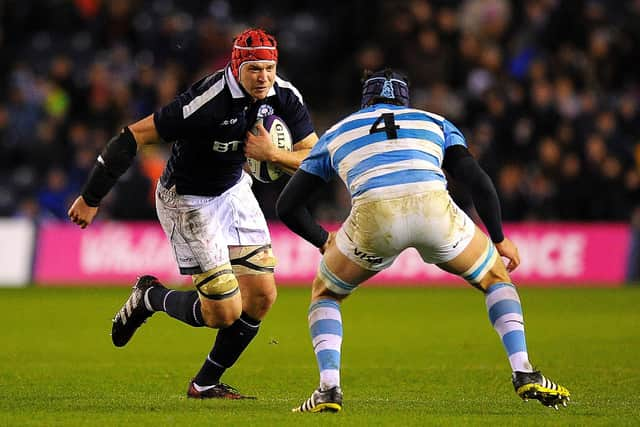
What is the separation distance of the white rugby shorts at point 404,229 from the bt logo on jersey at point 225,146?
4.45 ft

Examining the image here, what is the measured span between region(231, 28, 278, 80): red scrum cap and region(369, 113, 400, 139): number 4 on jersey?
1.18 m

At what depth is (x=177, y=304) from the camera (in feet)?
29.6

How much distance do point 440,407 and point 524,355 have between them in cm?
87

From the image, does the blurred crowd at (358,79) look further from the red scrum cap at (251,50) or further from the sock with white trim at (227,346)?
the red scrum cap at (251,50)

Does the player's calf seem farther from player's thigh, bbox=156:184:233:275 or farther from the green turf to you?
player's thigh, bbox=156:184:233:275

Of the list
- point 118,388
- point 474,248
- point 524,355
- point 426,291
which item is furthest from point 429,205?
point 426,291

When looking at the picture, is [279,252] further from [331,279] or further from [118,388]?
[331,279]

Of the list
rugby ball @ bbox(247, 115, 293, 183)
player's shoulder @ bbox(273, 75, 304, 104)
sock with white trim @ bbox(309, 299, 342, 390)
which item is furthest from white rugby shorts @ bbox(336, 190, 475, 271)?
player's shoulder @ bbox(273, 75, 304, 104)

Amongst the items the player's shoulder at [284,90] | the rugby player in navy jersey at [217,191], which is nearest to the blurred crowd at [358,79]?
the rugby player in navy jersey at [217,191]

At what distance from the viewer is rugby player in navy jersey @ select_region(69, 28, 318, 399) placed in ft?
27.2

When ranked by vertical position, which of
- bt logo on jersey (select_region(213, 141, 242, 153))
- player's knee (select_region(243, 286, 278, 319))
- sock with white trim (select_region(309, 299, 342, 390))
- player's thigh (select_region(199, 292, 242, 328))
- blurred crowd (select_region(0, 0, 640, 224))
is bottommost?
sock with white trim (select_region(309, 299, 342, 390))

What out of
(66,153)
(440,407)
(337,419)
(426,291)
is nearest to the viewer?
(337,419)

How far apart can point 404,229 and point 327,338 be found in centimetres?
81

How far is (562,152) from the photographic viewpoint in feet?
69.0
